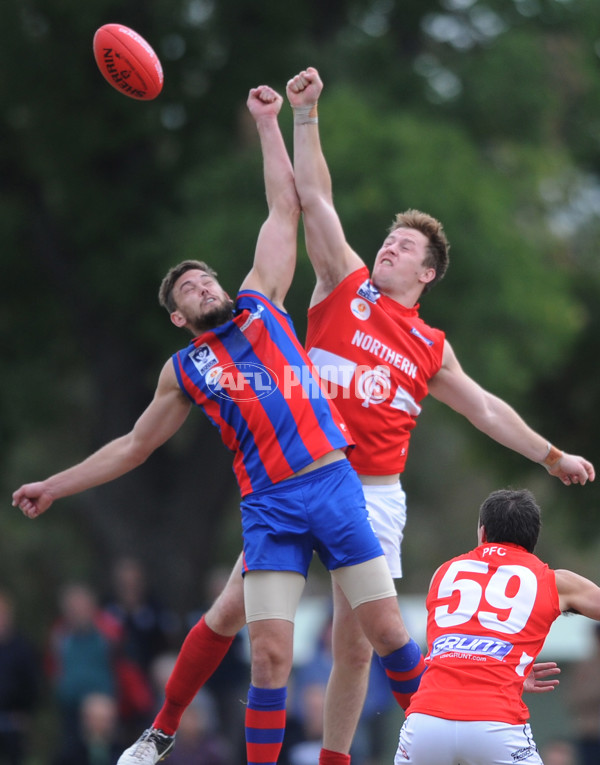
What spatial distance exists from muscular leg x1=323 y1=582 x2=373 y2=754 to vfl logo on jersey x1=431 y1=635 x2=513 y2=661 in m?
1.22

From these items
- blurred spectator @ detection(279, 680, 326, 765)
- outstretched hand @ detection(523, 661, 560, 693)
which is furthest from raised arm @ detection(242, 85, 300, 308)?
blurred spectator @ detection(279, 680, 326, 765)

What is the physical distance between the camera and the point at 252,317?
5.68m

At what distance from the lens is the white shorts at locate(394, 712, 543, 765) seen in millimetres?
4730

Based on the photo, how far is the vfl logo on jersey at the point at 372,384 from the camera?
607 centimetres

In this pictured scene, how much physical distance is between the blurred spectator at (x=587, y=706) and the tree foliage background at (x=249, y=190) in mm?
4976

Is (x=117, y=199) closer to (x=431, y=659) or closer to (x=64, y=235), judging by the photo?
(x=64, y=235)

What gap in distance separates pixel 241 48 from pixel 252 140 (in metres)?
1.33

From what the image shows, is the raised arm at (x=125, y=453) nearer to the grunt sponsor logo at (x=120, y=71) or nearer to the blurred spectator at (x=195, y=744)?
the grunt sponsor logo at (x=120, y=71)

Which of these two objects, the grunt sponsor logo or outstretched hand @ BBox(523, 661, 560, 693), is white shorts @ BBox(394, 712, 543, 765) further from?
the grunt sponsor logo

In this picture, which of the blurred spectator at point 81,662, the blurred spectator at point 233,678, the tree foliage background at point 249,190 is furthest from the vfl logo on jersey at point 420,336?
the tree foliage background at point 249,190

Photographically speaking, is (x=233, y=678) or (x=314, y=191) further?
(x=233, y=678)

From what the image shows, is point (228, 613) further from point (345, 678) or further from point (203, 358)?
point (203, 358)

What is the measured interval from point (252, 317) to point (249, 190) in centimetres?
963

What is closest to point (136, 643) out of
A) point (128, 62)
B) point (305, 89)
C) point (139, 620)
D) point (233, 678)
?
point (139, 620)
